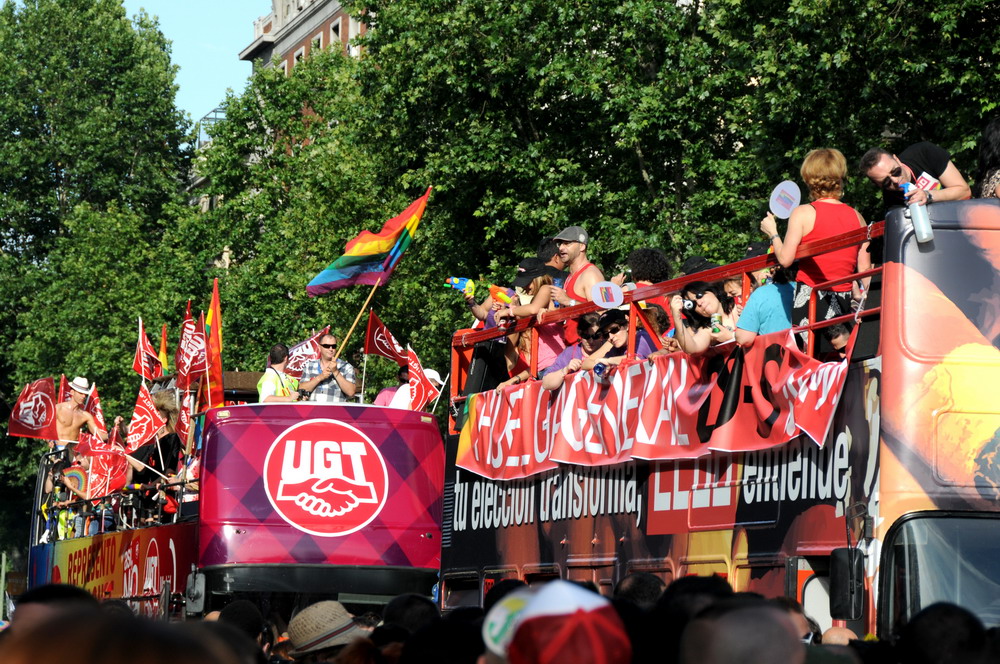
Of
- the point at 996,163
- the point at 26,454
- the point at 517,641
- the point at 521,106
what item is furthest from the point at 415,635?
the point at 26,454

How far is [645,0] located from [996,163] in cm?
1791

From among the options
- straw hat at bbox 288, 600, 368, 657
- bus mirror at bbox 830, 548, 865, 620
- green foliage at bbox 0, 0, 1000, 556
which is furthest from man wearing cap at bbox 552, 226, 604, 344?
green foliage at bbox 0, 0, 1000, 556

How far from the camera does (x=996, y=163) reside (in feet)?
27.1

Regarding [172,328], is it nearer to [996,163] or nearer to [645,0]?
[645,0]

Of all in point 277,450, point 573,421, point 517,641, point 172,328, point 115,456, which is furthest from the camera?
point 172,328

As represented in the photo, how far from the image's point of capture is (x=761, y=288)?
8.86m

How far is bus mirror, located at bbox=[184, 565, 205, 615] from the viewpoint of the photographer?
14.4m

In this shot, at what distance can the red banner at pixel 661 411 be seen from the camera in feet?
27.2

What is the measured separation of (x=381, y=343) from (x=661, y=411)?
1040 centimetres

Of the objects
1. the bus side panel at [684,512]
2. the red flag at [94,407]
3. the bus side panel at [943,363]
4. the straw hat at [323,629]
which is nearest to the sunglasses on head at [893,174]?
the bus side panel at [943,363]

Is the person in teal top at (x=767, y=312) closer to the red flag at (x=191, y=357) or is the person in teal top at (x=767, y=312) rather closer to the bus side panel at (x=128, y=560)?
the bus side panel at (x=128, y=560)

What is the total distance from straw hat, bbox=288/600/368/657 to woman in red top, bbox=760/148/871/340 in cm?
324

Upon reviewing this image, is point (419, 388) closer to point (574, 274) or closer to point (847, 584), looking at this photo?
point (574, 274)

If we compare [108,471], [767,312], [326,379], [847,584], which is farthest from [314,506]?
[847,584]
